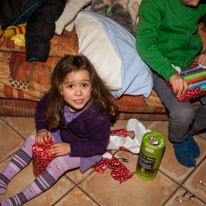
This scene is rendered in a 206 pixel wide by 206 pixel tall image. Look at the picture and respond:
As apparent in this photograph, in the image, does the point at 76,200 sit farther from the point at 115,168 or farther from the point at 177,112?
the point at 177,112

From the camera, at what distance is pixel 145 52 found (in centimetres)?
154

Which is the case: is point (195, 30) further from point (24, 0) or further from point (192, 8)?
point (24, 0)

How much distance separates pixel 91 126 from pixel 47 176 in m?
0.35

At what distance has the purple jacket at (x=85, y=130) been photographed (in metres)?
1.41

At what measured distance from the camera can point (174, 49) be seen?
1.65 m

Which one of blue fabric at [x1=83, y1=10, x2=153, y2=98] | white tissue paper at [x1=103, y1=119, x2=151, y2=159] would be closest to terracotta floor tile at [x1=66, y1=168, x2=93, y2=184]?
white tissue paper at [x1=103, y1=119, x2=151, y2=159]

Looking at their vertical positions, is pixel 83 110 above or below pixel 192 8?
below

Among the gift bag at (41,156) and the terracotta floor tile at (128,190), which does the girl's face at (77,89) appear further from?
the terracotta floor tile at (128,190)

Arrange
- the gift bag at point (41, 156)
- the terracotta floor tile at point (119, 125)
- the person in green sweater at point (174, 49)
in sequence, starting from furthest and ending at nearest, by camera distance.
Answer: the terracotta floor tile at point (119, 125), the person in green sweater at point (174, 49), the gift bag at point (41, 156)

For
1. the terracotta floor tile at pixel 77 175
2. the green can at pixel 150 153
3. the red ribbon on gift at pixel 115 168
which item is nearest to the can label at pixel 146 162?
the green can at pixel 150 153

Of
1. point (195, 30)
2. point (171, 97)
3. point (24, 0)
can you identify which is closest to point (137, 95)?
point (171, 97)

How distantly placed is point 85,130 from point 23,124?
604 mm

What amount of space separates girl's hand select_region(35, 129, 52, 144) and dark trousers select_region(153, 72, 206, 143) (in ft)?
2.22

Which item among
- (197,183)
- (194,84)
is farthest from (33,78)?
(197,183)
